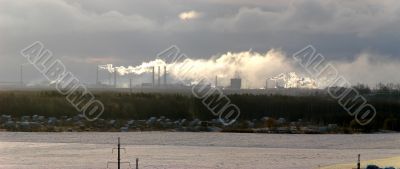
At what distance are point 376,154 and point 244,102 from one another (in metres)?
30.2

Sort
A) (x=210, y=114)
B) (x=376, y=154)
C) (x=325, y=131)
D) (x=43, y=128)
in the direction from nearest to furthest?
(x=376, y=154), (x=43, y=128), (x=325, y=131), (x=210, y=114)

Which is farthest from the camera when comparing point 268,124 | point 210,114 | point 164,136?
point 210,114

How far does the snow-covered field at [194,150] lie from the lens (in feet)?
84.4

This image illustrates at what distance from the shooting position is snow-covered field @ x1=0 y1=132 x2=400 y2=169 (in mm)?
25719

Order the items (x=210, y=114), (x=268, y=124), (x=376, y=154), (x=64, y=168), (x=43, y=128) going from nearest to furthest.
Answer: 1. (x=64, y=168)
2. (x=376, y=154)
3. (x=43, y=128)
4. (x=268, y=124)
5. (x=210, y=114)

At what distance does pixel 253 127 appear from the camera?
2052 inches

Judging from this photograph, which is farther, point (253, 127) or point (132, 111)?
point (132, 111)

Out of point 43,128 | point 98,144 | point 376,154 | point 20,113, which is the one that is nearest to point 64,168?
point 98,144

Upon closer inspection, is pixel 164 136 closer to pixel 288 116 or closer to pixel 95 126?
pixel 95 126

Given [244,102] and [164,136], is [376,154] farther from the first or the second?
Result: [244,102]

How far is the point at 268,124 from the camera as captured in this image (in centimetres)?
→ 5438

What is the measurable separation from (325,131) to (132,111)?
16.6 m

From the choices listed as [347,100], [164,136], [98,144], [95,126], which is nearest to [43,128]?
[95,126]

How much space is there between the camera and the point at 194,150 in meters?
31.4
